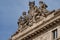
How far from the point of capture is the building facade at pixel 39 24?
46.6 metres

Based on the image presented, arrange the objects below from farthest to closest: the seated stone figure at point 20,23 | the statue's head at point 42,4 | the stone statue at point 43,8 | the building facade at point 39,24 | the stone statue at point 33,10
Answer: the seated stone figure at point 20,23 → the stone statue at point 33,10 → the statue's head at point 42,4 → the stone statue at point 43,8 → the building facade at point 39,24

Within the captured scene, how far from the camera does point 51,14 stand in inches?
1871

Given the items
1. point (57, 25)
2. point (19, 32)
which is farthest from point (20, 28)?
point (57, 25)

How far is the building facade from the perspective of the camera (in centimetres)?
4658

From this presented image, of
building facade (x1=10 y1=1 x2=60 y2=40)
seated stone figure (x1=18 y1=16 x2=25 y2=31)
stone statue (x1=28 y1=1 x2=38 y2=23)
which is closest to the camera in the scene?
building facade (x1=10 y1=1 x2=60 y2=40)

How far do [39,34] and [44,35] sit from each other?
107 cm

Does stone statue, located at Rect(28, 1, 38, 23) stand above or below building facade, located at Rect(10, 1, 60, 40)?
above

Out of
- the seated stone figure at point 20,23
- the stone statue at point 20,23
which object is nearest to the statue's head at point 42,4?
the seated stone figure at point 20,23

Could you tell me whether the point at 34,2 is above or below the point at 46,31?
above

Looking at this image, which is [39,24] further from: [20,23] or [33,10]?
[20,23]

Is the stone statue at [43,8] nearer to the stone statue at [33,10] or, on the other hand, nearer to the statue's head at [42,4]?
the statue's head at [42,4]

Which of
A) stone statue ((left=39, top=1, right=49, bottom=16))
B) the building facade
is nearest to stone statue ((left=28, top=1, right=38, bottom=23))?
the building facade

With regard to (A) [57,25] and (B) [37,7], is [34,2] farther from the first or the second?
(A) [57,25]

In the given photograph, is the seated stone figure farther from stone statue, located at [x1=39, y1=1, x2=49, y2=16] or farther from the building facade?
stone statue, located at [x1=39, y1=1, x2=49, y2=16]
